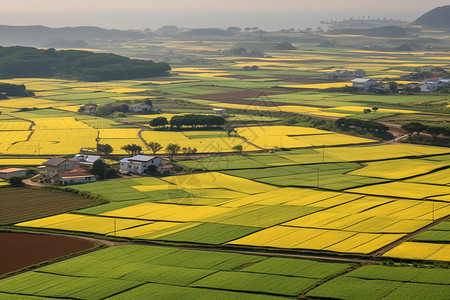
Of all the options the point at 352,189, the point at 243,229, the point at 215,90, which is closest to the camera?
the point at 243,229

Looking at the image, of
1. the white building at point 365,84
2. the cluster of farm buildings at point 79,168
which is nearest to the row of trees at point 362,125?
the cluster of farm buildings at point 79,168

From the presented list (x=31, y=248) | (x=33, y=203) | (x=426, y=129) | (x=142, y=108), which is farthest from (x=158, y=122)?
(x=31, y=248)

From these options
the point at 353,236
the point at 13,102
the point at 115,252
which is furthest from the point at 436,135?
the point at 13,102

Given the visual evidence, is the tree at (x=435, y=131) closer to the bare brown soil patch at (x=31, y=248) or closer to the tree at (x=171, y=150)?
the tree at (x=171, y=150)

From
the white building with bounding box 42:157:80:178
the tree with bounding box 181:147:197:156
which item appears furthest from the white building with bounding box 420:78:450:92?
the white building with bounding box 42:157:80:178

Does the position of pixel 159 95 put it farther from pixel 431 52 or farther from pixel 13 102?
pixel 431 52

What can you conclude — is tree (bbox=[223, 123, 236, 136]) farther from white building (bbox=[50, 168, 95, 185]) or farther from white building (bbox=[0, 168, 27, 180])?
white building (bbox=[0, 168, 27, 180])
